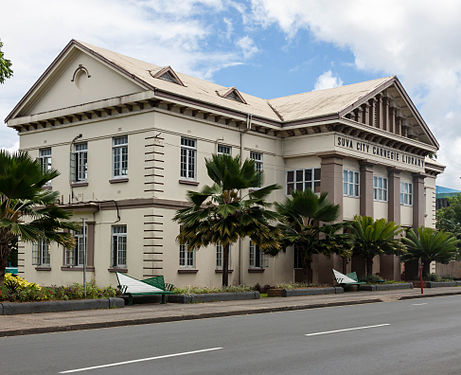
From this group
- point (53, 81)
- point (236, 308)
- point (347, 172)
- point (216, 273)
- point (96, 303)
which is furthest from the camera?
point (347, 172)

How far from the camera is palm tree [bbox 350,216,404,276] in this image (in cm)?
3127

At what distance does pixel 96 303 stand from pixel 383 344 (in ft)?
31.1

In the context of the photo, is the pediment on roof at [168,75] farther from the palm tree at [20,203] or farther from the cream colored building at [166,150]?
the palm tree at [20,203]

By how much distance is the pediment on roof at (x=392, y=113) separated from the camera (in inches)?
1313

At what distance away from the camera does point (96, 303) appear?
18.8 metres

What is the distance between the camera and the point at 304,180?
32438 mm

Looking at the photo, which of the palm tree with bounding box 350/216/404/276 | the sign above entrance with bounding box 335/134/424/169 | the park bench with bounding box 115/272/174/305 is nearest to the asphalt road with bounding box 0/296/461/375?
the park bench with bounding box 115/272/174/305

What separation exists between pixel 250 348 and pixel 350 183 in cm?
2274

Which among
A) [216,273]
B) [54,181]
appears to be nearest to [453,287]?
[216,273]

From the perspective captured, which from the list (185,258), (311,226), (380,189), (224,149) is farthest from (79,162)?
(380,189)

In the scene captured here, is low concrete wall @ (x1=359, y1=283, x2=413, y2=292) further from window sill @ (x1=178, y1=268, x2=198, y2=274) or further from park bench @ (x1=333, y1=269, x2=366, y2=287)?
window sill @ (x1=178, y1=268, x2=198, y2=274)

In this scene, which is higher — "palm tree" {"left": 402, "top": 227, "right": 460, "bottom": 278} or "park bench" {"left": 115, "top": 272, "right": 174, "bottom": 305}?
"palm tree" {"left": 402, "top": 227, "right": 460, "bottom": 278}

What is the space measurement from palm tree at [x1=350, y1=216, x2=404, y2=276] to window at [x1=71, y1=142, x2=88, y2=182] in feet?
41.3

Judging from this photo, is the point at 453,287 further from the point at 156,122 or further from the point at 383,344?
the point at 383,344
